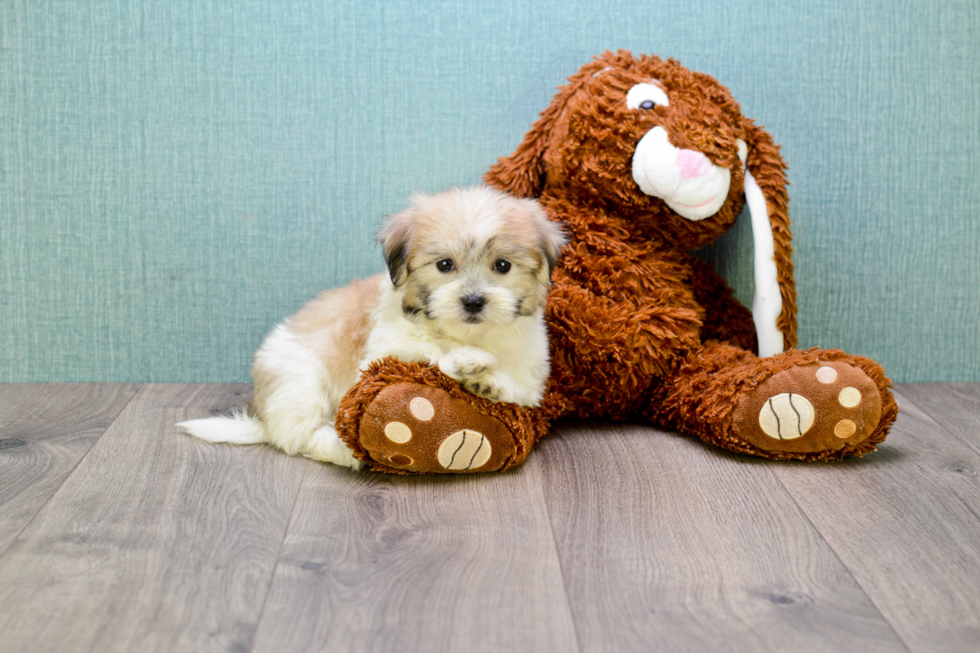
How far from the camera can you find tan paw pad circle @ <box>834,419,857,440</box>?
180 cm

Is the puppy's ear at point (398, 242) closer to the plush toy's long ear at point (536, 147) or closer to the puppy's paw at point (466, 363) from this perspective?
the puppy's paw at point (466, 363)

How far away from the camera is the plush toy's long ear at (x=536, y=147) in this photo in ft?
7.00

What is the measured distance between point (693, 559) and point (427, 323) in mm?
695

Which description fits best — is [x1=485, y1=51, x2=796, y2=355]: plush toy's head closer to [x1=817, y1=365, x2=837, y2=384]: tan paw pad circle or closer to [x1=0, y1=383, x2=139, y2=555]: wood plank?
[x1=817, y1=365, x2=837, y2=384]: tan paw pad circle

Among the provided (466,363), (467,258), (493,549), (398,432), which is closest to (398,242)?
(467,258)

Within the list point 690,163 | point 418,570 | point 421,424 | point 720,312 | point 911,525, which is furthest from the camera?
point 720,312

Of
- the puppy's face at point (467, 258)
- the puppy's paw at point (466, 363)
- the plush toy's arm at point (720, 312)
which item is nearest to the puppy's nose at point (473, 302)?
the puppy's face at point (467, 258)

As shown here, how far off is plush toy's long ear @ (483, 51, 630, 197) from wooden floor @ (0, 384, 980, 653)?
2.10 feet

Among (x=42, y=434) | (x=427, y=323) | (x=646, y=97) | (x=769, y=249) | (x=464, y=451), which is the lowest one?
(x=42, y=434)

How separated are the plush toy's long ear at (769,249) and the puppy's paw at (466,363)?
0.74m

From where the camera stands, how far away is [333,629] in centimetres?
121

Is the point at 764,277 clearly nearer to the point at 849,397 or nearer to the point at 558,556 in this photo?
the point at 849,397

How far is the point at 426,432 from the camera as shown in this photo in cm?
168

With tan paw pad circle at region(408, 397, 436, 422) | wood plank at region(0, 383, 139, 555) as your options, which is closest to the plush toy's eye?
tan paw pad circle at region(408, 397, 436, 422)
